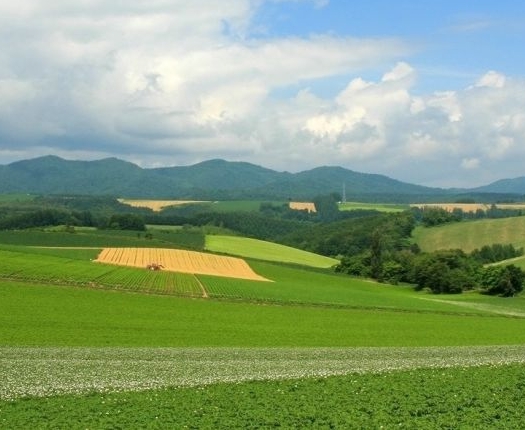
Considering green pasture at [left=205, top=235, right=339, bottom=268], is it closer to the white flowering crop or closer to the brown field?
the brown field

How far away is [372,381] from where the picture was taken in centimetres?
2780

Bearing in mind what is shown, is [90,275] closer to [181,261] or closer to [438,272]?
[181,261]

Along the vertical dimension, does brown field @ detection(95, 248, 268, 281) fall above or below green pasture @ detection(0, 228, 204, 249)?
below

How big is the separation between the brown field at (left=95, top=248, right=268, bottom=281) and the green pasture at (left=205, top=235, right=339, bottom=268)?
18.9 meters

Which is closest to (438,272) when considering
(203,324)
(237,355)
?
(203,324)

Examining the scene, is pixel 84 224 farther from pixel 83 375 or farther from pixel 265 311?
pixel 83 375

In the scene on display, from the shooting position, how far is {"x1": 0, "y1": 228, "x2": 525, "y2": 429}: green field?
22.5 meters

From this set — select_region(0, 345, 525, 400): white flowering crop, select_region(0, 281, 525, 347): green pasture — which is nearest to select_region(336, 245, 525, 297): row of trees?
select_region(0, 281, 525, 347): green pasture

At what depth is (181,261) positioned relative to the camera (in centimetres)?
11788

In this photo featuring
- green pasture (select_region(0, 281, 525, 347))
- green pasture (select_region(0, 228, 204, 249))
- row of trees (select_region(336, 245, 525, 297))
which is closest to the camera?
green pasture (select_region(0, 281, 525, 347))

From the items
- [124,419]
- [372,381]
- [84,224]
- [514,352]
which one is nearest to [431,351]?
[514,352]

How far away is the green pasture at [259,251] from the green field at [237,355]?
5910 cm

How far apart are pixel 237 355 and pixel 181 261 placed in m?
78.8

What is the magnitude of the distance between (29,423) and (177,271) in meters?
83.0
